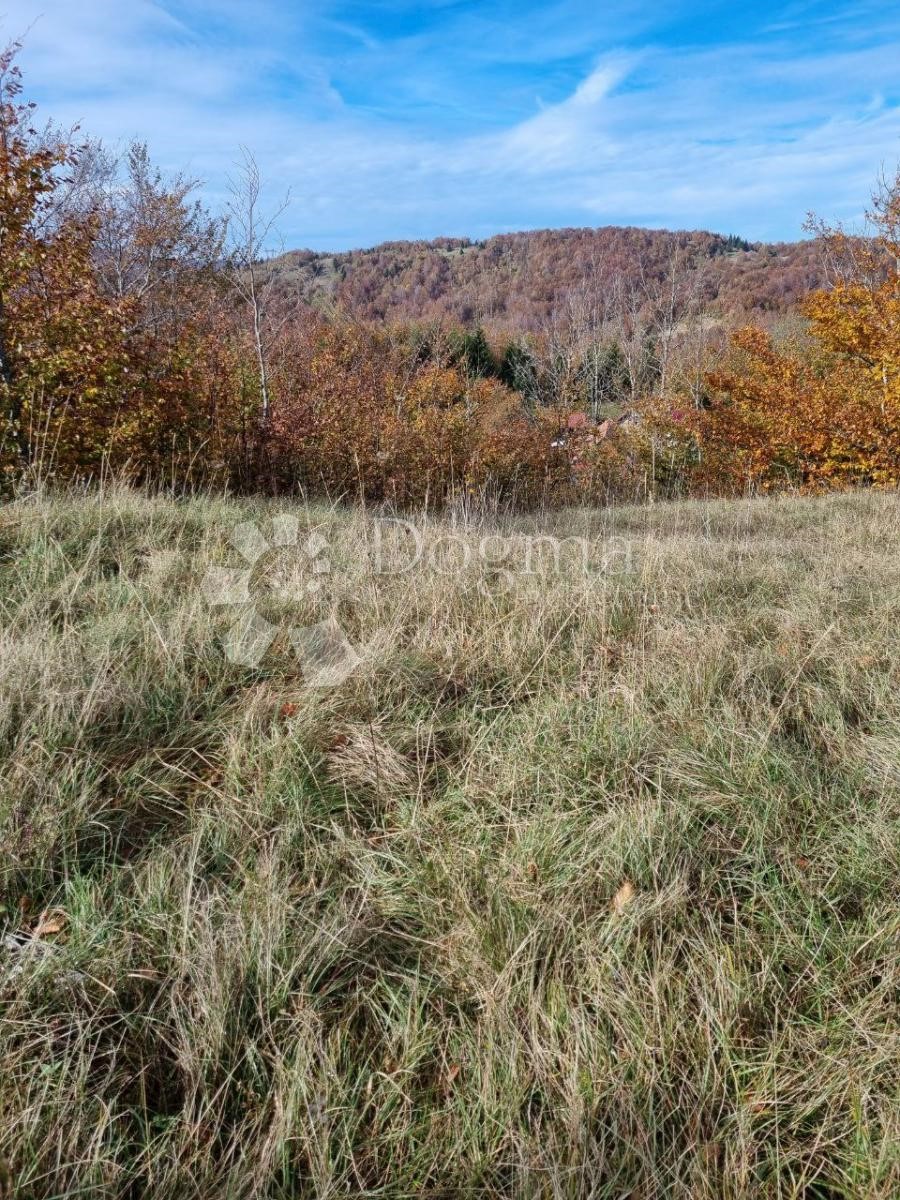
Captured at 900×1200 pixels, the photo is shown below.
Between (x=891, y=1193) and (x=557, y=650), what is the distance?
203cm

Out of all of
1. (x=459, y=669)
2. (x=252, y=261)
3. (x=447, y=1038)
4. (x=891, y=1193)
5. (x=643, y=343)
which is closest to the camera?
(x=891, y=1193)

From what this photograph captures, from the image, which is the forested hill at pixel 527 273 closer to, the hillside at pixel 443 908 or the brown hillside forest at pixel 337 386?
the brown hillside forest at pixel 337 386

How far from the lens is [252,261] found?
32.1 feet

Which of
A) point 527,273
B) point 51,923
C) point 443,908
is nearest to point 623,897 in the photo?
point 443,908

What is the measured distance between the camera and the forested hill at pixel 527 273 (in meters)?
38.9

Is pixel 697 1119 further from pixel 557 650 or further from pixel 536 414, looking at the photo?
pixel 536 414

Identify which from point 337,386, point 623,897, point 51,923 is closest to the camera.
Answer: point 51,923

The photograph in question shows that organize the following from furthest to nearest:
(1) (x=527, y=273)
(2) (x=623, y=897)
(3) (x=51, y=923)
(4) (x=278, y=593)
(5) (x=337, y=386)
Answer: (1) (x=527, y=273)
(5) (x=337, y=386)
(4) (x=278, y=593)
(2) (x=623, y=897)
(3) (x=51, y=923)

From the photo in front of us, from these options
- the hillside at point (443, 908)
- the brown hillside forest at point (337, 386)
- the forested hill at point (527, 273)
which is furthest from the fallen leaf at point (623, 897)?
the forested hill at point (527, 273)

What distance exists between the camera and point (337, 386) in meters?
12.9

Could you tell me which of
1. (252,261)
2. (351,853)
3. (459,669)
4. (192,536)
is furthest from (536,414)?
(351,853)

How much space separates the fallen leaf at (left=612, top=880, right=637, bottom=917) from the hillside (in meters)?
0.02

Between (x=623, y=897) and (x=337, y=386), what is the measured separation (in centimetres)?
1254

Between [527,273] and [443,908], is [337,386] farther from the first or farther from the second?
[527,273]
